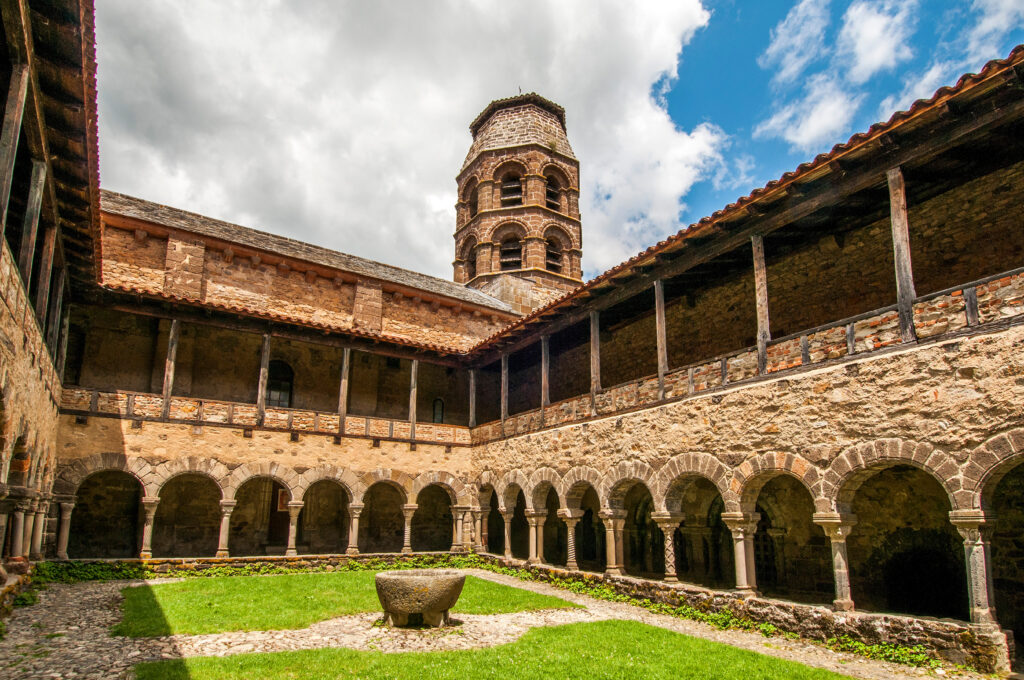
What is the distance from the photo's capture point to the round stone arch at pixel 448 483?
17.7 m

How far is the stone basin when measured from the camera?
8898 millimetres

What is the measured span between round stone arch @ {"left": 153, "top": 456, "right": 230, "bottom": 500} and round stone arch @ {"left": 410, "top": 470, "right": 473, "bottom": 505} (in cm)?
487

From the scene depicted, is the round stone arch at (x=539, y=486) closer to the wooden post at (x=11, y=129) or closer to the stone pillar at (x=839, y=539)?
the stone pillar at (x=839, y=539)

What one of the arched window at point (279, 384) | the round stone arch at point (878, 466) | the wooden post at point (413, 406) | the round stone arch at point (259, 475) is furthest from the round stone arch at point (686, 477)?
the arched window at point (279, 384)

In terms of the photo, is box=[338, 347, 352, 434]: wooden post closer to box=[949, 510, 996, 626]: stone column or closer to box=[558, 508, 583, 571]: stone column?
box=[558, 508, 583, 571]: stone column

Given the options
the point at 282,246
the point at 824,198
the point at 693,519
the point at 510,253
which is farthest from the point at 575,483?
the point at 510,253

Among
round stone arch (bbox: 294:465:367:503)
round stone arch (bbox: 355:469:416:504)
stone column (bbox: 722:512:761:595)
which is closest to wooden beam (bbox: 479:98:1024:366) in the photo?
stone column (bbox: 722:512:761:595)

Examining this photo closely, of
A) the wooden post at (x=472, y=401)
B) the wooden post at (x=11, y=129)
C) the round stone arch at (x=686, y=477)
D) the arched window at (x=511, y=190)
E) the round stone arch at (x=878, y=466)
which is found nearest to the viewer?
the wooden post at (x=11, y=129)

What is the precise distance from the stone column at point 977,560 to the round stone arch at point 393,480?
12859 millimetres

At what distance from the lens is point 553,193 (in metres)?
30.0

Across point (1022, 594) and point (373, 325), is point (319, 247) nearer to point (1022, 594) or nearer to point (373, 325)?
point (373, 325)

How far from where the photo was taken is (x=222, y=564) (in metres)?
14.6

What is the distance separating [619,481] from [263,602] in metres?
6.80

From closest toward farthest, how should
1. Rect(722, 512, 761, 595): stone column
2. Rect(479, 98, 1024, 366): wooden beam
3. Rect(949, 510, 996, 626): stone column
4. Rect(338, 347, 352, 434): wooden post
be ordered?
Rect(949, 510, 996, 626): stone column → Rect(479, 98, 1024, 366): wooden beam → Rect(722, 512, 761, 595): stone column → Rect(338, 347, 352, 434): wooden post
